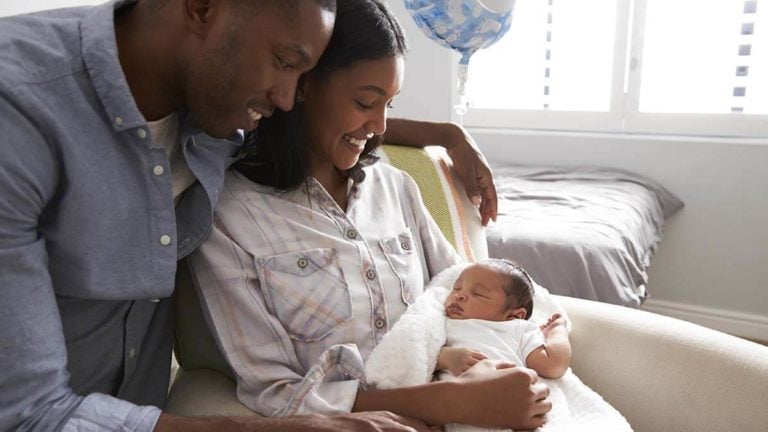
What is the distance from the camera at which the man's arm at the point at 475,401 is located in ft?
3.50

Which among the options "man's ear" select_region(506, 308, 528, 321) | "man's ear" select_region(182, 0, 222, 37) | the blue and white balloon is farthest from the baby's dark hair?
the blue and white balloon

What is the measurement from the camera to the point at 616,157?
344 centimetres

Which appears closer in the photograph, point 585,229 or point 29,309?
point 29,309

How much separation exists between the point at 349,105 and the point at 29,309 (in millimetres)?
626

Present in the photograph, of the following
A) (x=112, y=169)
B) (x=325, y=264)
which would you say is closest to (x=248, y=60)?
(x=112, y=169)

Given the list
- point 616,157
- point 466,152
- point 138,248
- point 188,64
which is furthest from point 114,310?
point 616,157

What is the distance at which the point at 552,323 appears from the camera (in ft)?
4.48

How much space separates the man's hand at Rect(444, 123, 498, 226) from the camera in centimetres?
163

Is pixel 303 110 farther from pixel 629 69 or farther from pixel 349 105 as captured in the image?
pixel 629 69

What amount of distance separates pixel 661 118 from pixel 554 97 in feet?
1.89

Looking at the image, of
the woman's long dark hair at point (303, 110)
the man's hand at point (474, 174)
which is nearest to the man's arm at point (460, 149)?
the man's hand at point (474, 174)

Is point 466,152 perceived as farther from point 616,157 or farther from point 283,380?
point 616,157

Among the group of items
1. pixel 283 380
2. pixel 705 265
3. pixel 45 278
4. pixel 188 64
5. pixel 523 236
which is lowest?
pixel 705 265

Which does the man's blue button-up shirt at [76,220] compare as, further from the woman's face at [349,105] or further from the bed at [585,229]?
the bed at [585,229]
